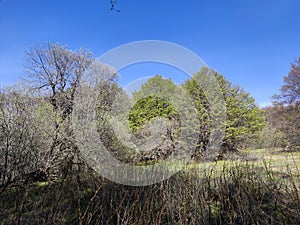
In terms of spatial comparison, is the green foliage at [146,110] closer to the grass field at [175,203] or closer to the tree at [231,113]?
the grass field at [175,203]

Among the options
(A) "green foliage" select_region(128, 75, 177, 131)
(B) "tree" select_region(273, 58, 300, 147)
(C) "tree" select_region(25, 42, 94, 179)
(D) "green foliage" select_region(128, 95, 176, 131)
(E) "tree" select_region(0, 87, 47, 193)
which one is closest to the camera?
(E) "tree" select_region(0, 87, 47, 193)

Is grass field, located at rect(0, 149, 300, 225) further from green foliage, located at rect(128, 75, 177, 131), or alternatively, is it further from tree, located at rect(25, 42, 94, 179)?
tree, located at rect(25, 42, 94, 179)

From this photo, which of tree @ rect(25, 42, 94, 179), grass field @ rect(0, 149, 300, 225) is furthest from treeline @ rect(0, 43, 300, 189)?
grass field @ rect(0, 149, 300, 225)

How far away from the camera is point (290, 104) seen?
11078 mm

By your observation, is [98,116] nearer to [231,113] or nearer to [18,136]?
[18,136]

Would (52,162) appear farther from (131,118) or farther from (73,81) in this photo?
(73,81)

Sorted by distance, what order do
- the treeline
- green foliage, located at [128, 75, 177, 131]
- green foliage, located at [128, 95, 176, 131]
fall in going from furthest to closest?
green foliage, located at [128, 95, 176, 131]
green foliage, located at [128, 75, 177, 131]
the treeline

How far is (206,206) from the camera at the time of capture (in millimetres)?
1939

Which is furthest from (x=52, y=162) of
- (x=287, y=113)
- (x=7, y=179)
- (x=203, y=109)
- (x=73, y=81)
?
(x=287, y=113)

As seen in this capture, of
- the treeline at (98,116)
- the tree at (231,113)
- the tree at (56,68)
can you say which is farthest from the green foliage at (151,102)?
the tree at (231,113)

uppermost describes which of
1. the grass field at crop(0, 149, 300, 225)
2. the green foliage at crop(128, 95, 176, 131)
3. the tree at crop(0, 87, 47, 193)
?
the green foliage at crop(128, 95, 176, 131)

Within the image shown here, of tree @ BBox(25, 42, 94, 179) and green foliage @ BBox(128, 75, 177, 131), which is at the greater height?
tree @ BBox(25, 42, 94, 179)

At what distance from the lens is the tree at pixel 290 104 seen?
10312mm

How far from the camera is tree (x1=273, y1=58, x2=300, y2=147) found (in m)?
10.3
